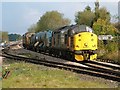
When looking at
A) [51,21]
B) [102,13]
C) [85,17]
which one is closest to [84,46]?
[102,13]

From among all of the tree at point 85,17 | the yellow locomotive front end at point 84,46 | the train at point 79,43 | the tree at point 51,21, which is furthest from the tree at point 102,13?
the yellow locomotive front end at point 84,46

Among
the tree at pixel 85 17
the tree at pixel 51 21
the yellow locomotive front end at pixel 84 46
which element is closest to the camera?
the yellow locomotive front end at pixel 84 46

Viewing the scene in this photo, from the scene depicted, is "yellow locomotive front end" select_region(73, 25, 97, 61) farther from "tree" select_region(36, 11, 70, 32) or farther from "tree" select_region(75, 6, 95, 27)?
"tree" select_region(36, 11, 70, 32)

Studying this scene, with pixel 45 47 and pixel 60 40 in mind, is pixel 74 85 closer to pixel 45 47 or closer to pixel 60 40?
pixel 60 40

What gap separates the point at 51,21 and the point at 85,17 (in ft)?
95.0

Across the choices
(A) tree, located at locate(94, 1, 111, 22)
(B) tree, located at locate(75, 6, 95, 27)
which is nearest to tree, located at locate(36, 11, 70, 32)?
(B) tree, located at locate(75, 6, 95, 27)

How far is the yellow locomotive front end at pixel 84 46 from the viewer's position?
25609 mm

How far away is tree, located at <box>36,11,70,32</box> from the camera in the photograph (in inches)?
4492

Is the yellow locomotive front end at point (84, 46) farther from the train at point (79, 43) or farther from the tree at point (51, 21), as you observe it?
the tree at point (51, 21)

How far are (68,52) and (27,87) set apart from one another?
16.1 m

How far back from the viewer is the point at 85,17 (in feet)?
295

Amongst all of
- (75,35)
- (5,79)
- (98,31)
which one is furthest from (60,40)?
(5,79)

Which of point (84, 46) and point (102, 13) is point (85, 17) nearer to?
point (102, 13)

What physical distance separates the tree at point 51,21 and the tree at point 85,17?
16204 millimetres
